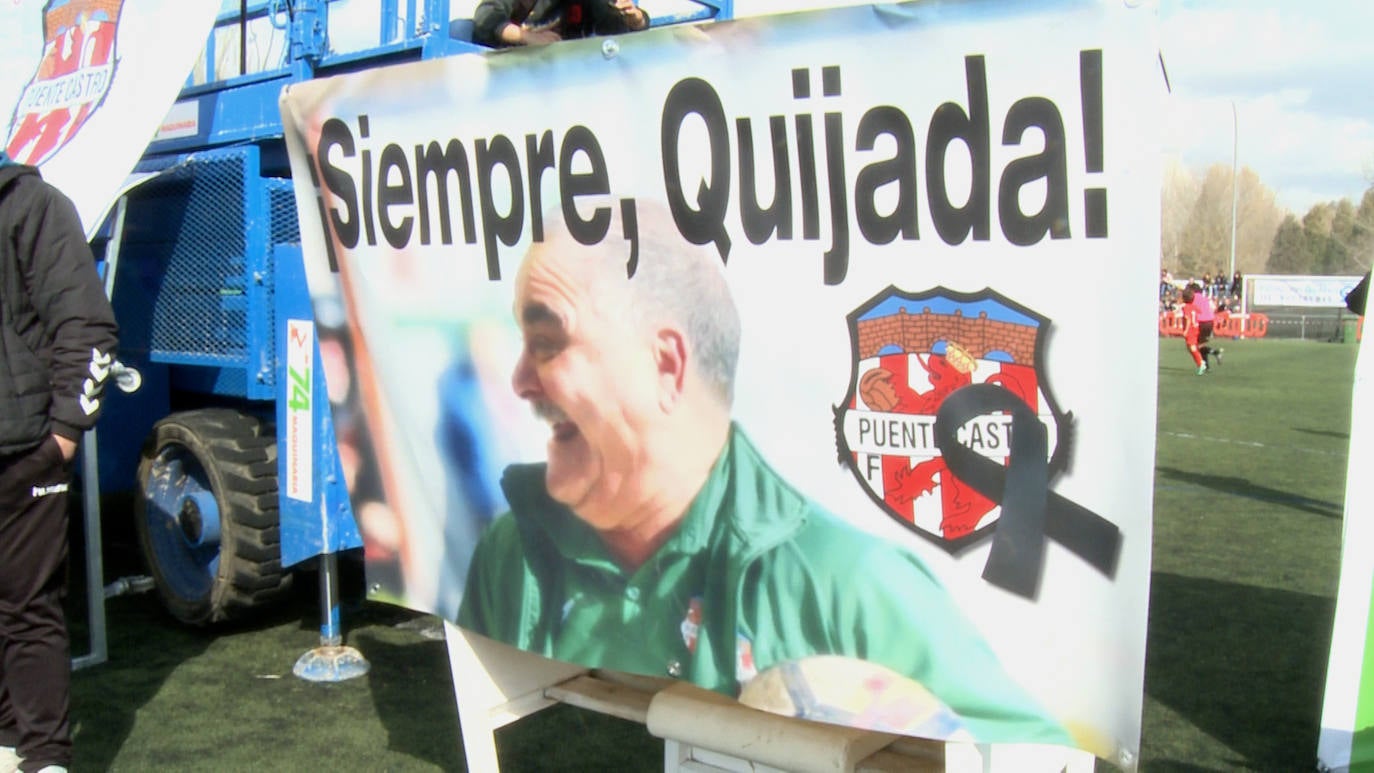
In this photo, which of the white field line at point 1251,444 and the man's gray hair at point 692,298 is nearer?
the man's gray hair at point 692,298

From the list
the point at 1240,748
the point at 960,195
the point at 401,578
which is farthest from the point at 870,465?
the point at 1240,748

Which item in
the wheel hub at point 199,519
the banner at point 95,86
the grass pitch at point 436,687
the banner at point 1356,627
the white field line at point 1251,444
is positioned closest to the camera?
the banner at point 1356,627

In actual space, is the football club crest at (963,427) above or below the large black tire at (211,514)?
above

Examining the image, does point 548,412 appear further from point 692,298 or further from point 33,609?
point 33,609

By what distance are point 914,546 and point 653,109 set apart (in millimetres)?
944

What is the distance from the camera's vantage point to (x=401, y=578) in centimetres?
311

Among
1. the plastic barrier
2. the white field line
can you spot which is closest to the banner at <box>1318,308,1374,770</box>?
the white field line

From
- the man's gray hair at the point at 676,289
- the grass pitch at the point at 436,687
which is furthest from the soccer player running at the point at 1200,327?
the man's gray hair at the point at 676,289

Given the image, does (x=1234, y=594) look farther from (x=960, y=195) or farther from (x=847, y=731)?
(x=960, y=195)

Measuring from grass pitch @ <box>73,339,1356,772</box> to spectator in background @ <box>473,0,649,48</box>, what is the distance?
2339 millimetres

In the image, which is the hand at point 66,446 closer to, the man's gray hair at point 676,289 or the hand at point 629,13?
the man's gray hair at point 676,289

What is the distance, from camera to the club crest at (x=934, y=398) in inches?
80.1

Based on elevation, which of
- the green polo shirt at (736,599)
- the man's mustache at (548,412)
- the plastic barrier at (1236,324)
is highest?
the man's mustache at (548,412)

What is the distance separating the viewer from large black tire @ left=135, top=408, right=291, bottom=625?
17.2ft
